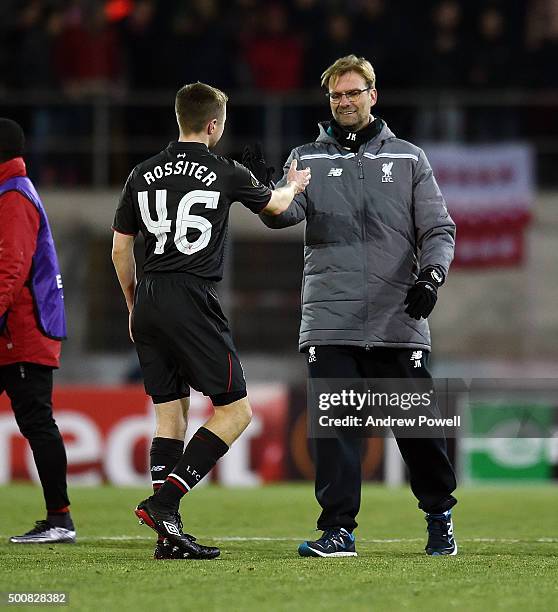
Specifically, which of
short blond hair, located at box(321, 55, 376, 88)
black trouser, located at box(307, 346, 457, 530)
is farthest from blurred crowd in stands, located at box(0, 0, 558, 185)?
black trouser, located at box(307, 346, 457, 530)

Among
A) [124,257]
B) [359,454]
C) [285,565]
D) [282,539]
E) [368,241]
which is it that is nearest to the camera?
[285,565]

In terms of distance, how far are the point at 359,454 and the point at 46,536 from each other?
5.41 ft

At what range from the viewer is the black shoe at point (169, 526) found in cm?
570

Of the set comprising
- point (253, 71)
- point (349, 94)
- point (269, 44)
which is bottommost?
point (349, 94)

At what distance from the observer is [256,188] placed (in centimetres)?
598

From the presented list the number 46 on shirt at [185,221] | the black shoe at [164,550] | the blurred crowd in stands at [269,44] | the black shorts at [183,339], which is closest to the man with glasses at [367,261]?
the number 46 on shirt at [185,221]

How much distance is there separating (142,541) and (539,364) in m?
8.59

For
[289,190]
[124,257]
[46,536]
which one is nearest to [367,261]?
[289,190]

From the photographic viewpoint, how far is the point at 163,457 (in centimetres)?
602

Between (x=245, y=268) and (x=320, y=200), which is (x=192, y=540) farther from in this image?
(x=245, y=268)

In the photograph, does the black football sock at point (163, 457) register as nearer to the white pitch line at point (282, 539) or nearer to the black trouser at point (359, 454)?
the black trouser at point (359, 454)

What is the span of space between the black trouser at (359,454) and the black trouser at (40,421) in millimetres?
1412

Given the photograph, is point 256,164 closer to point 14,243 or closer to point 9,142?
point 14,243

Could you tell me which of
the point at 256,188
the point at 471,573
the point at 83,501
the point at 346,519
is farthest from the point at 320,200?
the point at 83,501
